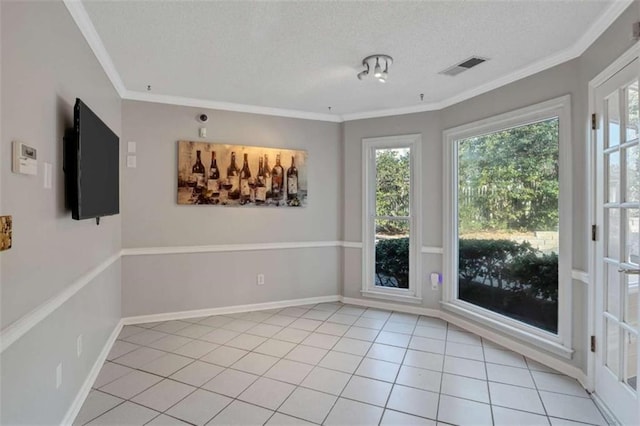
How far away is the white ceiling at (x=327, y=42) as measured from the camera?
2039 mm

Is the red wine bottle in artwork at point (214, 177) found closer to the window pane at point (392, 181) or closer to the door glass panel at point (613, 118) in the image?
the window pane at point (392, 181)

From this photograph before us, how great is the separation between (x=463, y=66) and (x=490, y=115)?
0.64 metres

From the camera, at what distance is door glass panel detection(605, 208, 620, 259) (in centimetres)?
203

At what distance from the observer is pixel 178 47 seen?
2512 mm

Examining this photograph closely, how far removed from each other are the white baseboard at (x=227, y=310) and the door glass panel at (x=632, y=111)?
337 cm

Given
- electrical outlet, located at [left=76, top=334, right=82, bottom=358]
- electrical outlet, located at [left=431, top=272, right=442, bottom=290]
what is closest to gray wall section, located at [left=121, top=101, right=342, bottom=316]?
electrical outlet, located at [left=431, top=272, right=442, bottom=290]

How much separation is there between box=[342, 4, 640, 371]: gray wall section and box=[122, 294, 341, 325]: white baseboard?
409 mm

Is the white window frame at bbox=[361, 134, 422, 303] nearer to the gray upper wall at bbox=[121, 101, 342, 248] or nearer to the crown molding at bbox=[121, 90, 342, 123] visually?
the gray upper wall at bbox=[121, 101, 342, 248]

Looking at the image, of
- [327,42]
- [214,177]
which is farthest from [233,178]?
[327,42]

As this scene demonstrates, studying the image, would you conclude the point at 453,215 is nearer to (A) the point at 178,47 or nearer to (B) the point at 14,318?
(A) the point at 178,47

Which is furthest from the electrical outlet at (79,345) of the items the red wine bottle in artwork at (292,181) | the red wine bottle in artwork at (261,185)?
the red wine bottle in artwork at (292,181)

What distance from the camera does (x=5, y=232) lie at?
123 cm

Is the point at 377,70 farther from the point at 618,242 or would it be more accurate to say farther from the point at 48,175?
the point at 48,175

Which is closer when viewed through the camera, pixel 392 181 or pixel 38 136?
pixel 38 136
